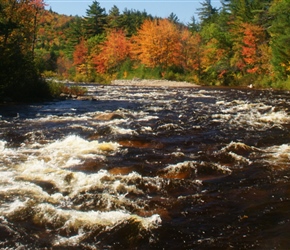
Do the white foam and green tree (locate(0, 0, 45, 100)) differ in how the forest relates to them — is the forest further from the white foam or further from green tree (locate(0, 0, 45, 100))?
the white foam

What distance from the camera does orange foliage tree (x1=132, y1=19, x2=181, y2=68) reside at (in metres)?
52.6

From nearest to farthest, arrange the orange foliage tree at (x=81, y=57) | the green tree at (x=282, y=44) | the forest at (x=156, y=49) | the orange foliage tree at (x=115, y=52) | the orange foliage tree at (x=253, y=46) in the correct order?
the forest at (x=156, y=49), the green tree at (x=282, y=44), the orange foliage tree at (x=253, y=46), the orange foliage tree at (x=115, y=52), the orange foliage tree at (x=81, y=57)

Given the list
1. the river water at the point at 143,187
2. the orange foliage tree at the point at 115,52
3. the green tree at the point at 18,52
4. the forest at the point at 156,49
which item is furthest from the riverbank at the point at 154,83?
the river water at the point at 143,187

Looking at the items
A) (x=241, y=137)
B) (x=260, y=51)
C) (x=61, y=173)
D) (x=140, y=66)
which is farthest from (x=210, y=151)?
(x=140, y=66)

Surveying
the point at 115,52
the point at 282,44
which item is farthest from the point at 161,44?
the point at 282,44

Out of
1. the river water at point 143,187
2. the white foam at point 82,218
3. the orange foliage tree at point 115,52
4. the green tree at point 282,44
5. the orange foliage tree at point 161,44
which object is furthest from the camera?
the orange foliage tree at point 115,52

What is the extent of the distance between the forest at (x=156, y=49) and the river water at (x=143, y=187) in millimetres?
9729

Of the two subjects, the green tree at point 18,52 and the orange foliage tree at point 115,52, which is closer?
the green tree at point 18,52

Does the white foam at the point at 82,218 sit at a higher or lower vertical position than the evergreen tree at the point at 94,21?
lower

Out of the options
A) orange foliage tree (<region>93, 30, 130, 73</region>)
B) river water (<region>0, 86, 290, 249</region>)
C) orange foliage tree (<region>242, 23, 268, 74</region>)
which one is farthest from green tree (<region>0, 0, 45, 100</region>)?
orange foliage tree (<region>93, 30, 130, 73</region>)

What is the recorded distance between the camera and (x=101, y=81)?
57750mm

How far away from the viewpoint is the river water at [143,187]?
5285 mm

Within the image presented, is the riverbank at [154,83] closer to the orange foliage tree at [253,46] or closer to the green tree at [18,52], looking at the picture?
the orange foliage tree at [253,46]

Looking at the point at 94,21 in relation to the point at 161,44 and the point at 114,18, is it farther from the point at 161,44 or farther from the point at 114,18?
the point at 161,44
